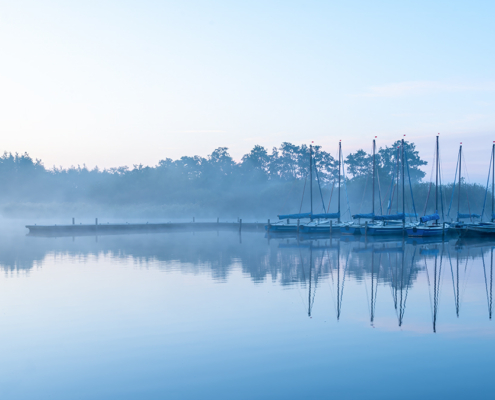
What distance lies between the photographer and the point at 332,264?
28266 mm

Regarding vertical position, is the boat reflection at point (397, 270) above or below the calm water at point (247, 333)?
above

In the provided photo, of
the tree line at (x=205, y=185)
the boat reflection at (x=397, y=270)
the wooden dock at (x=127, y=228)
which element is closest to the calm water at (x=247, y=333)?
the boat reflection at (x=397, y=270)

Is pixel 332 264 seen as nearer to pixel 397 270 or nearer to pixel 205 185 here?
pixel 397 270

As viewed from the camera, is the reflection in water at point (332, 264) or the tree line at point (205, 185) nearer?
the reflection in water at point (332, 264)

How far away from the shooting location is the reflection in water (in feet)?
62.1

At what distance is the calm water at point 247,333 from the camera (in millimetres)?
9445

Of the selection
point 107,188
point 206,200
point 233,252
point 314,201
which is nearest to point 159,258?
point 233,252

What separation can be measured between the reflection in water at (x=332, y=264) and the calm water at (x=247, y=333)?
0.51ft

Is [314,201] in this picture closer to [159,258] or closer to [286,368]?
[159,258]

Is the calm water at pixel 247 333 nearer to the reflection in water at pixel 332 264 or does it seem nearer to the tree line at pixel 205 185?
the reflection in water at pixel 332 264

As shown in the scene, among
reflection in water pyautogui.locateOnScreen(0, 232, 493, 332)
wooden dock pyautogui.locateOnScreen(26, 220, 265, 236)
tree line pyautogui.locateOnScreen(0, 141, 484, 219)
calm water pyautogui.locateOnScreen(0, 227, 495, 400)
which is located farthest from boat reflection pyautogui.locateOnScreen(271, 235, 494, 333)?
tree line pyautogui.locateOnScreen(0, 141, 484, 219)

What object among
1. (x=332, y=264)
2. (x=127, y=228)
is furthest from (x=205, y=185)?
(x=332, y=264)

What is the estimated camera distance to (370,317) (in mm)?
14891

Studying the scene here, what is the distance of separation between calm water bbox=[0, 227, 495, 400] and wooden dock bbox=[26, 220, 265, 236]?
3324 cm
